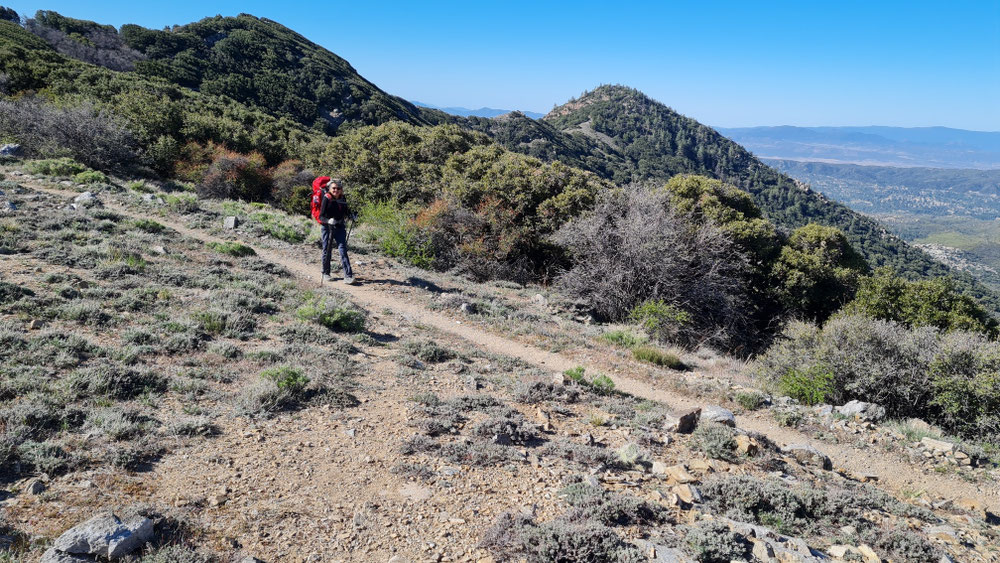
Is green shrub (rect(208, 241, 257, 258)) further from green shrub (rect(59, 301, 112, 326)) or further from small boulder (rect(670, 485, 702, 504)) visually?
small boulder (rect(670, 485, 702, 504))

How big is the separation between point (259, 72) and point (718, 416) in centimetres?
6176

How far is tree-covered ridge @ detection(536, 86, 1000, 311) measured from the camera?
5506 cm

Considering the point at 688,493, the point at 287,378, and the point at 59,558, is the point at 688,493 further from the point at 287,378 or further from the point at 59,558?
the point at 59,558

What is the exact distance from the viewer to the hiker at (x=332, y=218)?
33.6ft

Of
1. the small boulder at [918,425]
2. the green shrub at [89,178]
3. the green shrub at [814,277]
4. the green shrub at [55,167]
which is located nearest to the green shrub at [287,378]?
the small boulder at [918,425]

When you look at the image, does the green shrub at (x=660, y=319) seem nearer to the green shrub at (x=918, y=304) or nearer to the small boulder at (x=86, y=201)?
the green shrub at (x=918, y=304)

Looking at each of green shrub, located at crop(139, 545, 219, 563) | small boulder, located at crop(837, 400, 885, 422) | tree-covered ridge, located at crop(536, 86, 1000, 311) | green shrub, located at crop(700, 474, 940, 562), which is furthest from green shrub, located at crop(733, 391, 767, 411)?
tree-covered ridge, located at crop(536, 86, 1000, 311)

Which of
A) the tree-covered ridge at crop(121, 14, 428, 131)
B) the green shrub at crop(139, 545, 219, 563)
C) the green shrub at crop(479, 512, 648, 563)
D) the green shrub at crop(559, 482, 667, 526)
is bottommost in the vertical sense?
the green shrub at crop(559, 482, 667, 526)

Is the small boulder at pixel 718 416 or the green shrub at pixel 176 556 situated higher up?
the green shrub at pixel 176 556

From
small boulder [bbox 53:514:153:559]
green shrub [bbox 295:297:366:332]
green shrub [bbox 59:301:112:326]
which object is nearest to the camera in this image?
small boulder [bbox 53:514:153:559]

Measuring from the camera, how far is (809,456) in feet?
18.6

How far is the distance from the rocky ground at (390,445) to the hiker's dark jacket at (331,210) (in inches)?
73.3

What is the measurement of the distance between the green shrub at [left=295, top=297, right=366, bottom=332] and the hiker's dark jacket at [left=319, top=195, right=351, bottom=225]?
8.77 feet

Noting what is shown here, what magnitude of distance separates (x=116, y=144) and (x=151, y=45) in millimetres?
43588
